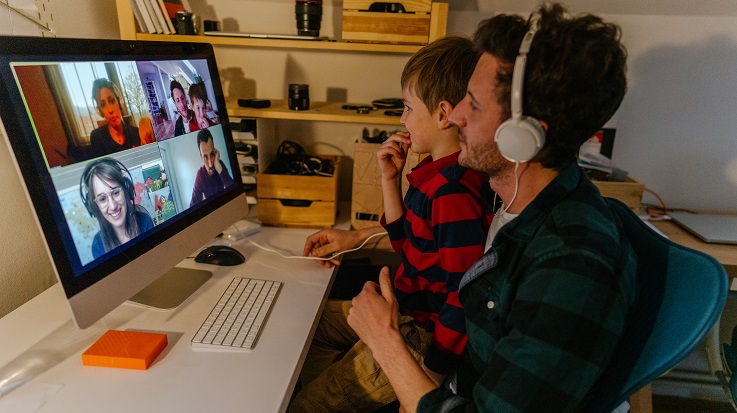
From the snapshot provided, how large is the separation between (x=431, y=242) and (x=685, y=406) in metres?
1.67

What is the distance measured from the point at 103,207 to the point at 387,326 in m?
0.59

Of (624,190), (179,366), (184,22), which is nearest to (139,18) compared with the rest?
(184,22)

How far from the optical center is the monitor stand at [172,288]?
3.50ft

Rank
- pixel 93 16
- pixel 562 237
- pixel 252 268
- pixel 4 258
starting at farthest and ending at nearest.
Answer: pixel 93 16 < pixel 252 268 < pixel 4 258 < pixel 562 237

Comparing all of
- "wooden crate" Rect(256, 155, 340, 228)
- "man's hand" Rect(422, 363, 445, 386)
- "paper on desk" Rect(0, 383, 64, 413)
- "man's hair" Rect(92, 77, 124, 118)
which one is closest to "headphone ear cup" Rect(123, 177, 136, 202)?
"man's hair" Rect(92, 77, 124, 118)

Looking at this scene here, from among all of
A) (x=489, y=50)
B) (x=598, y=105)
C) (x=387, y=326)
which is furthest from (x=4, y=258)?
(x=598, y=105)

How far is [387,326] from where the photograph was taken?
3.13 ft

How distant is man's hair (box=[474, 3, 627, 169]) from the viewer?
720 millimetres

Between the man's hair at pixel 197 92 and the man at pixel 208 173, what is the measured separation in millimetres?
84

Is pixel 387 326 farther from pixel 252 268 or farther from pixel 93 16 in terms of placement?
pixel 93 16

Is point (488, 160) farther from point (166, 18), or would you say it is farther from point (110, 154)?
point (166, 18)

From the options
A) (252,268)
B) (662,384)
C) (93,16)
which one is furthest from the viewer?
(662,384)

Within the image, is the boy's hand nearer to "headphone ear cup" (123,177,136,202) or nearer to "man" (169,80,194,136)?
"man" (169,80,194,136)

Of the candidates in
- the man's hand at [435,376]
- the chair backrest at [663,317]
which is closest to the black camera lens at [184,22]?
the man's hand at [435,376]
